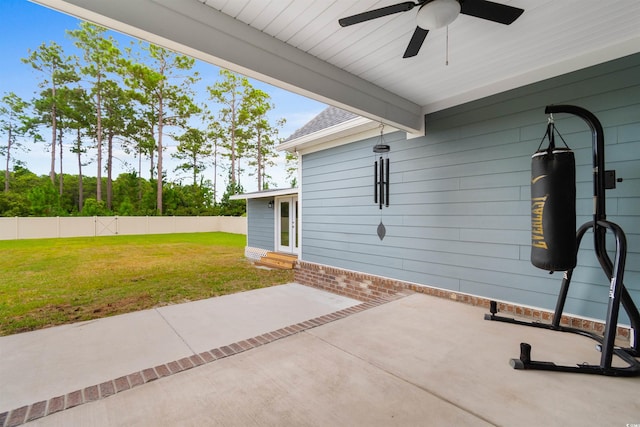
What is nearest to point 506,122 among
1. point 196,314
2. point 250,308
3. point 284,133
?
point 250,308

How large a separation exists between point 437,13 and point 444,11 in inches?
1.8

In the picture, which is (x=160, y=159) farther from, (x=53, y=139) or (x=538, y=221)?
(x=538, y=221)

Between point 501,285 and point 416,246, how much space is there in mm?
1272

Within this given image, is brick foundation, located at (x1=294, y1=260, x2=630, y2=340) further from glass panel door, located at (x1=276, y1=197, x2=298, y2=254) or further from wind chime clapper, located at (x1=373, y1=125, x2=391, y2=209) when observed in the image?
glass panel door, located at (x1=276, y1=197, x2=298, y2=254)

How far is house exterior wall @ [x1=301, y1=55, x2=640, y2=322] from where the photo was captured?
2.87 meters

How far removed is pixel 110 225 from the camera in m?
18.1

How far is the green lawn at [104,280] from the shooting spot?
16.4 ft

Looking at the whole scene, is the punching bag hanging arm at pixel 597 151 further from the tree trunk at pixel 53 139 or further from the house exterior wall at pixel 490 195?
the tree trunk at pixel 53 139

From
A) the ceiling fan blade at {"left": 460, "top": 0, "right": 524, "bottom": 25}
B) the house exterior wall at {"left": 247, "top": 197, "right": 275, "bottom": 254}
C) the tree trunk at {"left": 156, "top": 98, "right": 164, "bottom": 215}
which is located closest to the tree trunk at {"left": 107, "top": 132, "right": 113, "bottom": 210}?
the tree trunk at {"left": 156, "top": 98, "right": 164, "bottom": 215}

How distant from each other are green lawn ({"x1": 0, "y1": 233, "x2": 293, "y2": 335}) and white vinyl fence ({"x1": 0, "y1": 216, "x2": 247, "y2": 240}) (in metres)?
3.91

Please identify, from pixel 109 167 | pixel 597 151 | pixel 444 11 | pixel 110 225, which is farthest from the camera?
pixel 109 167

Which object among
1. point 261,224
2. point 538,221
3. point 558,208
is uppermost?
point 558,208

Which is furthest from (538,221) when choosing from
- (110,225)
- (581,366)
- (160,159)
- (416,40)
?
(160,159)

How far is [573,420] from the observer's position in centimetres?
168
